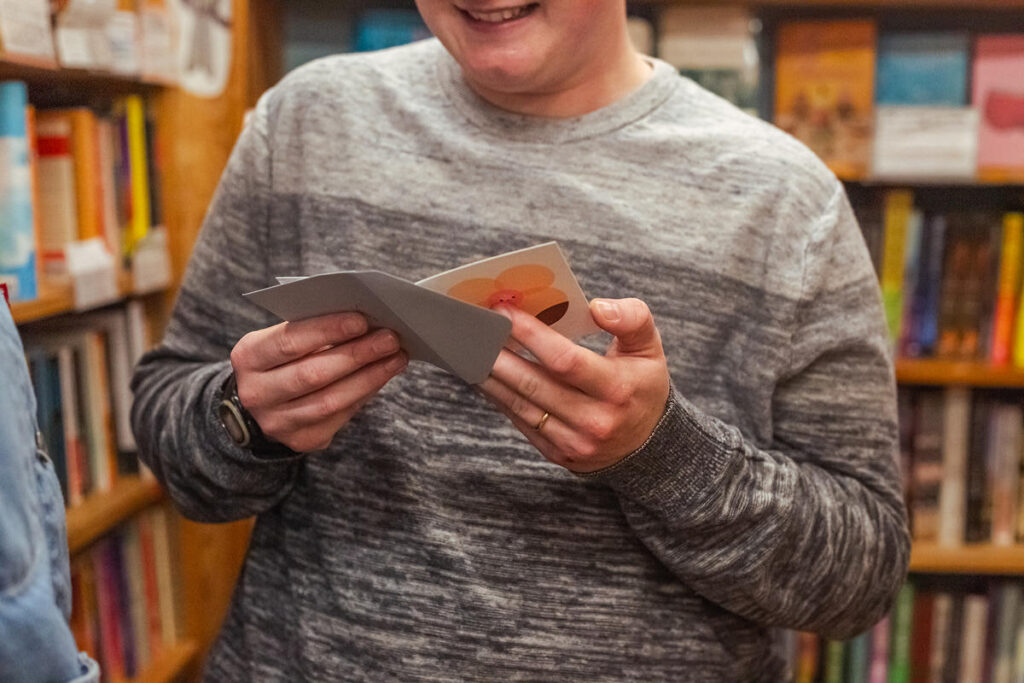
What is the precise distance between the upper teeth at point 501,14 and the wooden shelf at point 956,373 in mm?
1278

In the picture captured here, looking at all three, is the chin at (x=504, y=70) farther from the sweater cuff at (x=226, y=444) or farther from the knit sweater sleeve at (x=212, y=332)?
the sweater cuff at (x=226, y=444)

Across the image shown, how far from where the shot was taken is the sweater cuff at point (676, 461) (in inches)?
33.3

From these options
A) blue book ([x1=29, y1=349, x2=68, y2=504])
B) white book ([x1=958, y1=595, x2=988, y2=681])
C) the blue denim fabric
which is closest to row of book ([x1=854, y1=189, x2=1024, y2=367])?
white book ([x1=958, y1=595, x2=988, y2=681])

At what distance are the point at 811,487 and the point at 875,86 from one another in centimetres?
127

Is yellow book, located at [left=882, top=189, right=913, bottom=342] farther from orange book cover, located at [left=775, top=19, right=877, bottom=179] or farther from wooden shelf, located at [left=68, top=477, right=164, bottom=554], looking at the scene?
wooden shelf, located at [left=68, top=477, right=164, bottom=554]

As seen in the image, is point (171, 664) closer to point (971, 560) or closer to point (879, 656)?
point (879, 656)

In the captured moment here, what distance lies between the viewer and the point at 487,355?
2.43 feet

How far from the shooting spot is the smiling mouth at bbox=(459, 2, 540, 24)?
0.95 meters

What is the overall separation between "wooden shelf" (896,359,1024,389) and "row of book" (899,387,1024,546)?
0.21ft

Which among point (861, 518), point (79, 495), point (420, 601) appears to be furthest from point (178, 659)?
point (861, 518)

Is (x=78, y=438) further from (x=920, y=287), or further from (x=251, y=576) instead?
(x=920, y=287)

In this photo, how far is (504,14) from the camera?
37.4 inches

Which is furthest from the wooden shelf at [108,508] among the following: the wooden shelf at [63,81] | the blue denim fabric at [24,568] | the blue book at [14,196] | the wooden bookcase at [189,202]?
the blue denim fabric at [24,568]

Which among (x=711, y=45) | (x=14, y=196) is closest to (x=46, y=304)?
(x=14, y=196)
